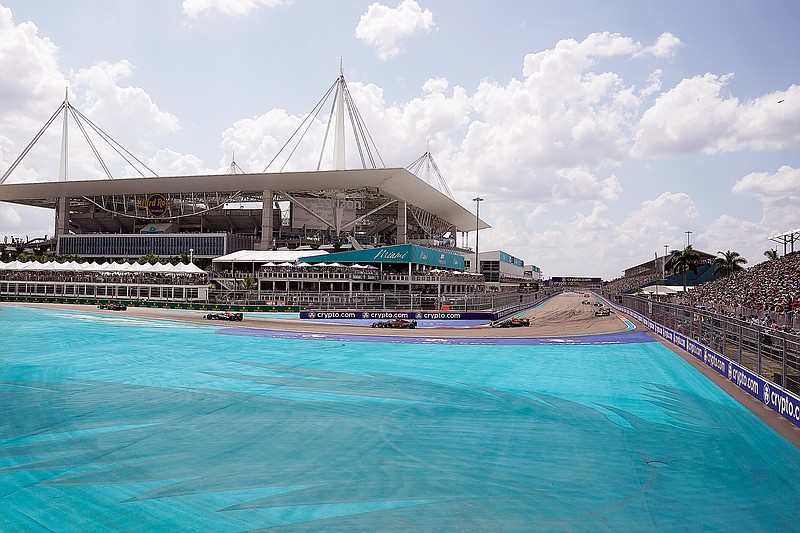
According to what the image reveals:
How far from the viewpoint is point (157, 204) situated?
376 ft

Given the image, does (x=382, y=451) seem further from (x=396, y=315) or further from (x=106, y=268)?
(x=106, y=268)

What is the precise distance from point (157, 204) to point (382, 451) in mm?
114554

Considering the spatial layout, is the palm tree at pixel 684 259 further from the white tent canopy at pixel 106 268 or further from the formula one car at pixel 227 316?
the white tent canopy at pixel 106 268

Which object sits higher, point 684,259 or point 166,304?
point 684,259

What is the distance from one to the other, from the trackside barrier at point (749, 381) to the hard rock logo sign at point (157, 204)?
10530cm

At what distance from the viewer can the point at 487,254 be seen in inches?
6841

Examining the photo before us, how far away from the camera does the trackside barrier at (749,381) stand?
49.9 ft

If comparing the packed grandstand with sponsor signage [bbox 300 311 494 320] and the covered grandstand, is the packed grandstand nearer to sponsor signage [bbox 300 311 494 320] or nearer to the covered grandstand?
sponsor signage [bbox 300 311 494 320]

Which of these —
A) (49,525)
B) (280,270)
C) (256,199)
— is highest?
(256,199)

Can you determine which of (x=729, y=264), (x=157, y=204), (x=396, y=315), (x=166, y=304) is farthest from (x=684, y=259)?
(x=157, y=204)

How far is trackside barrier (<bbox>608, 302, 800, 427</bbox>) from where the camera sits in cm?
1521

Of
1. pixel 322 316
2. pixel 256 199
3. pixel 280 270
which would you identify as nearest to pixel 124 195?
pixel 256 199

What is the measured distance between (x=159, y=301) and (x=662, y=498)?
67.2 meters

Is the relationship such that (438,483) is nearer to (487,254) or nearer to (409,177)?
(409,177)
